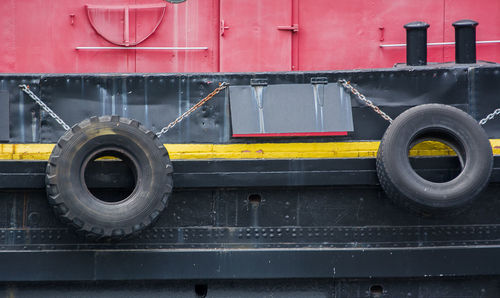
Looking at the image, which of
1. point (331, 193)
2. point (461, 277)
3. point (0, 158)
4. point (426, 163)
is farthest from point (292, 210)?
point (0, 158)

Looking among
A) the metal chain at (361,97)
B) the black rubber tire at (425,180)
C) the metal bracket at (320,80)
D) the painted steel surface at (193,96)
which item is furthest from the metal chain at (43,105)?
the black rubber tire at (425,180)

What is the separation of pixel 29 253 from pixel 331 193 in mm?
2365

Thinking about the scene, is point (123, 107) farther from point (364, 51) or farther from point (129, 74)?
point (364, 51)

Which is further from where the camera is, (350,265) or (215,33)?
(215,33)

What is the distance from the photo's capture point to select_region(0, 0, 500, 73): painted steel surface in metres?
6.16

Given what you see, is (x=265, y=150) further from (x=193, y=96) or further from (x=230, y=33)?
(x=230, y=33)

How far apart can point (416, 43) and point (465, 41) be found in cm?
40

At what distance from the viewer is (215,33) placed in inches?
244

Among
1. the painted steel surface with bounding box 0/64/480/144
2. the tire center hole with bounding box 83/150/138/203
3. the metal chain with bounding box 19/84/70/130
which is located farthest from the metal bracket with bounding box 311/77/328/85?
the metal chain with bounding box 19/84/70/130

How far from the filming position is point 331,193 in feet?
18.1

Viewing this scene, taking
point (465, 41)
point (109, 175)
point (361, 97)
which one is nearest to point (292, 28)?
point (361, 97)

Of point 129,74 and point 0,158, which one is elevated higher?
point 129,74

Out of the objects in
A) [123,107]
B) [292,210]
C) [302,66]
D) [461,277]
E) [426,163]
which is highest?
[302,66]

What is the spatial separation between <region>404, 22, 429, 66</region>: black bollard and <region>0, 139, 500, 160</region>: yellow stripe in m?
0.73
